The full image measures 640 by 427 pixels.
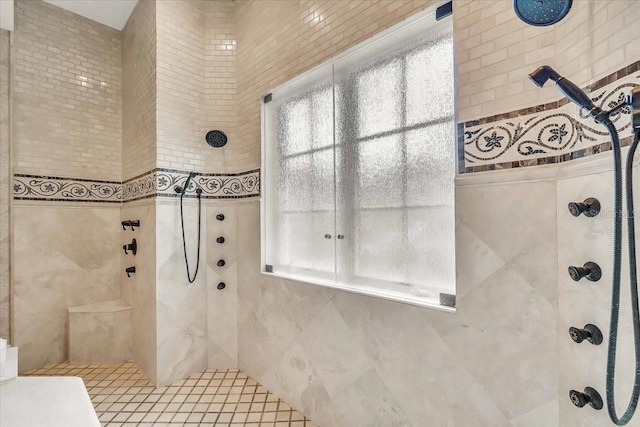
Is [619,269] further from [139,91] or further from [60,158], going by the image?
[60,158]

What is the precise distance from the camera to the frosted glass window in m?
1.45

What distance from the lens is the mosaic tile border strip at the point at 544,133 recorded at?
2.99 feet

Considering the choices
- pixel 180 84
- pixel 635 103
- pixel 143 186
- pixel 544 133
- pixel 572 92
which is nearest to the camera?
pixel 635 103

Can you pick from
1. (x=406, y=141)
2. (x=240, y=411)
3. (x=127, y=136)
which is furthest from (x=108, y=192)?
(x=406, y=141)

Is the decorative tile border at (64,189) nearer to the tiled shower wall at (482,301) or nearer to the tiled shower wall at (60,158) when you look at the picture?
the tiled shower wall at (60,158)

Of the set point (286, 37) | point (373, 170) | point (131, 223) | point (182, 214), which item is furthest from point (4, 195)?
point (373, 170)

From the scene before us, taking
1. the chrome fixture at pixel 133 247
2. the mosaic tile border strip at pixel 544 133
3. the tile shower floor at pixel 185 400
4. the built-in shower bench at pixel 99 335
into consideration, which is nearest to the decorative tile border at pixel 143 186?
the chrome fixture at pixel 133 247

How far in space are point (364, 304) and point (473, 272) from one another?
59 cm

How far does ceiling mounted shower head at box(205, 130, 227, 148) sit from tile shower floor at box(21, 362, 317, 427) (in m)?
1.81

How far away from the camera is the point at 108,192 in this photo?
120 inches

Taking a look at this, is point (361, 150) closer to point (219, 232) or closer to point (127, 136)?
point (219, 232)

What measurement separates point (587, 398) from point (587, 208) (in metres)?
0.58

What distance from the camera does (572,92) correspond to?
2.87 ft

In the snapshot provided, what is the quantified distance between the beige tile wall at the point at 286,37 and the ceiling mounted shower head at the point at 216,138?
0.39 ft
